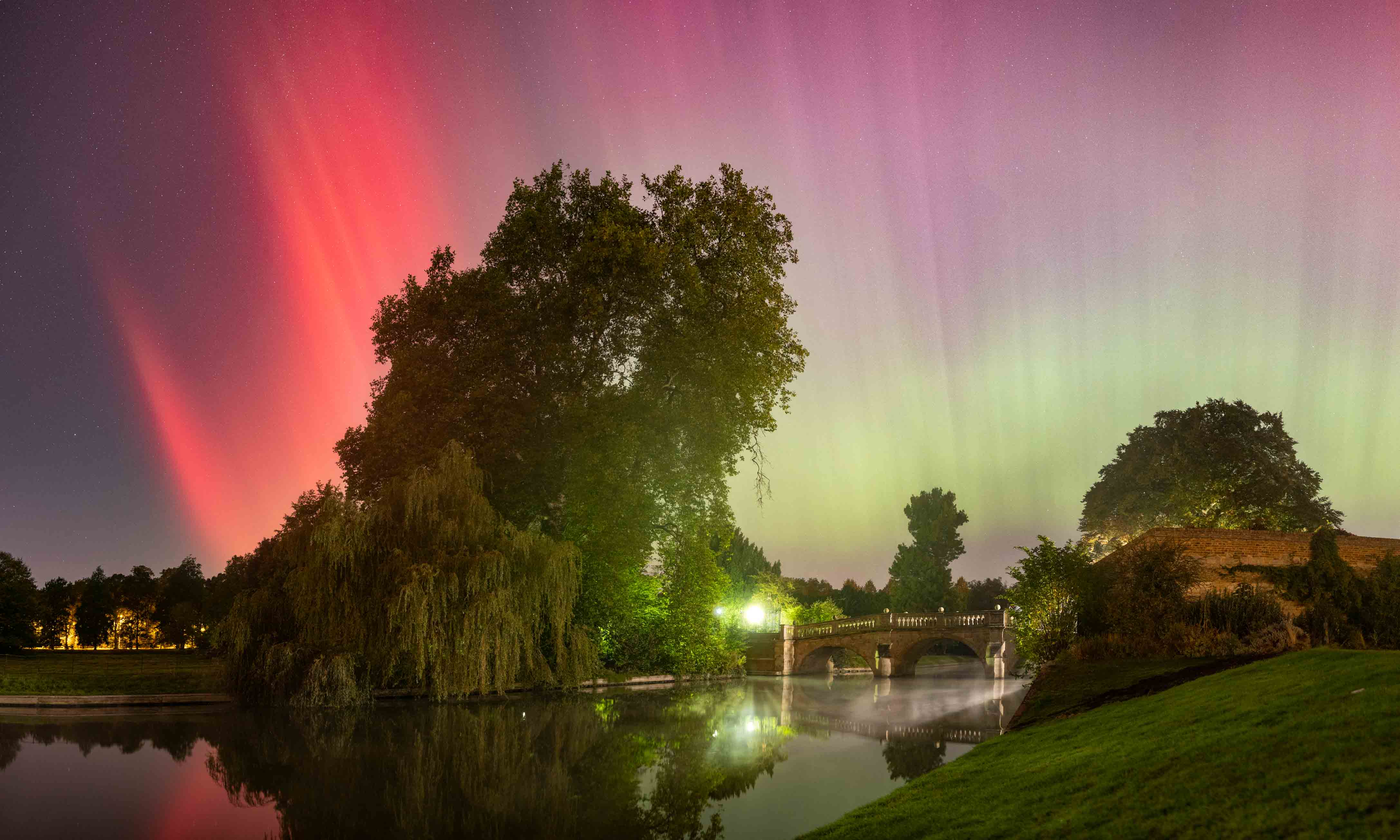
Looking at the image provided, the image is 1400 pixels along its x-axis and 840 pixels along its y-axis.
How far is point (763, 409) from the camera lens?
36.4 metres

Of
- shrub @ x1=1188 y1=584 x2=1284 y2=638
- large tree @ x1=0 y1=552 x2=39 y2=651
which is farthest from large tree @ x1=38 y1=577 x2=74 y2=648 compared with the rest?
shrub @ x1=1188 y1=584 x2=1284 y2=638

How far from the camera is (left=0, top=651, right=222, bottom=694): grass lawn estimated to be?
90.6ft

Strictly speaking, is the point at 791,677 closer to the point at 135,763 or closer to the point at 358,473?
the point at 358,473

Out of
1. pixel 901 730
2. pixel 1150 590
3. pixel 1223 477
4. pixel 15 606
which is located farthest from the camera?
pixel 15 606

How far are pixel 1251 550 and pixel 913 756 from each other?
20447 millimetres

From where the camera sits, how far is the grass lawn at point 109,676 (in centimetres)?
2762

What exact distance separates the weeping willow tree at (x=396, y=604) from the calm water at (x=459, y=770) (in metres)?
1.14

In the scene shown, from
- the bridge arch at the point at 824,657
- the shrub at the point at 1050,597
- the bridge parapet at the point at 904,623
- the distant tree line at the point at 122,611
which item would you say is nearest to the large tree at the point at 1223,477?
the bridge parapet at the point at 904,623

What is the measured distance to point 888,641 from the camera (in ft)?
183

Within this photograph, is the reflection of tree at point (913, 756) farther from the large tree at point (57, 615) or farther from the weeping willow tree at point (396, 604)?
the large tree at point (57, 615)

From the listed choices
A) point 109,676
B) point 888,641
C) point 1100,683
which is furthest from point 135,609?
point 1100,683

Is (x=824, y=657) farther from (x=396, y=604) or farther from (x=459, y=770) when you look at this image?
(x=459, y=770)

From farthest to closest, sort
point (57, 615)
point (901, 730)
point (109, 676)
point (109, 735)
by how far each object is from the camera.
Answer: point (57, 615) → point (109, 676) → point (901, 730) → point (109, 735)

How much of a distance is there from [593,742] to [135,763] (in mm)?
8734
